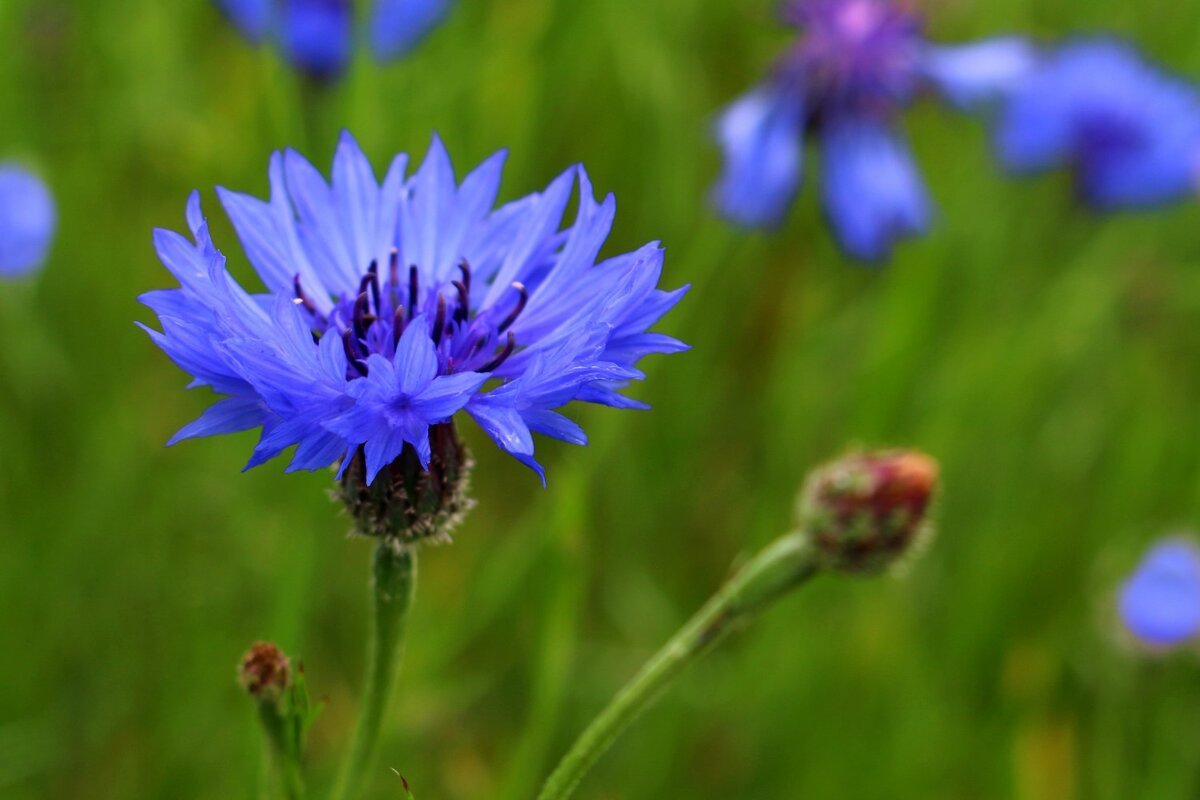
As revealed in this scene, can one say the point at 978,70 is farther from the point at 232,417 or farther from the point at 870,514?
the point at 232,417

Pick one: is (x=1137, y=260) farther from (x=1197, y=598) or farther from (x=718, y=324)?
(x=1197, y=598)

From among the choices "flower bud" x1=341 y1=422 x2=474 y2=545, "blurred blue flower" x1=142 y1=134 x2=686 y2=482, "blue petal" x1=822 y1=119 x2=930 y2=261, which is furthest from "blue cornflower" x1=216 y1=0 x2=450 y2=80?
"flower bud" x1=341 y1=422 x2=474 y2=545

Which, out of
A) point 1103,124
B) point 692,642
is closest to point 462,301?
point 692,642

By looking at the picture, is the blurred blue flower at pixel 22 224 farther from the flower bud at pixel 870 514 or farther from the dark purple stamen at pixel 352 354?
the flower bud at pixel 870 514

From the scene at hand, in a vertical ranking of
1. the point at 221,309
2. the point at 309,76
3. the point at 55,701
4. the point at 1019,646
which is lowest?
the point at 1019,646

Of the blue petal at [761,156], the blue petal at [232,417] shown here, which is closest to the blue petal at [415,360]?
the blue petal at [232,417]

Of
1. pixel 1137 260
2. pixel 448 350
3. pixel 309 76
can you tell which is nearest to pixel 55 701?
pixel 309 76
